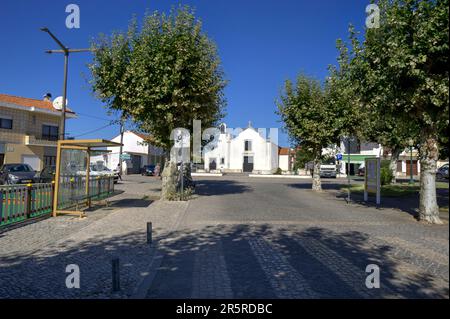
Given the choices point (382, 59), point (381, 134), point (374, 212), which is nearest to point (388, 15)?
point (382, 59)

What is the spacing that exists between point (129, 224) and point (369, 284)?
7.19 m

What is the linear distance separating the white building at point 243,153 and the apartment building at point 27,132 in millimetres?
33391

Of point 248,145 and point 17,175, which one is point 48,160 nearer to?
point 17,175

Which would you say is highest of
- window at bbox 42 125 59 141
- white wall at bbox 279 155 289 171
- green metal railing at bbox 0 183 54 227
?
window at bbox 42 125 59 141

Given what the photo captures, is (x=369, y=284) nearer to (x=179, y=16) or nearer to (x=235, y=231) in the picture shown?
(x=235, y=231)

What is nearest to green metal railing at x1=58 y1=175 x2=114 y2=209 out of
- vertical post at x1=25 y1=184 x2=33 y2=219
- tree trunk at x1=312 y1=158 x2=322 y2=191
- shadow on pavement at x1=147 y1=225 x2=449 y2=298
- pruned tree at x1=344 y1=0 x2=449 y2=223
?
vertical post at x1=25 y1=184 x2=33 y2=219

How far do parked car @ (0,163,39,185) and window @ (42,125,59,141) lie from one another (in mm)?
14595

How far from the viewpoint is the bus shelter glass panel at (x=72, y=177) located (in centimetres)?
1169

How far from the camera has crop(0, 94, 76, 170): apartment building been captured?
32125 millimetres

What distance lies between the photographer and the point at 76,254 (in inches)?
266

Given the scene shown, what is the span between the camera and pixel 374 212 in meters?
12.9

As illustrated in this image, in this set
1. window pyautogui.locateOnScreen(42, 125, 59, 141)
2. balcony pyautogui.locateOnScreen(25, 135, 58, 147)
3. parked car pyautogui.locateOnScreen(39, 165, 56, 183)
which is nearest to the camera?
parked car pyautogui.locateOnScreen(39, 165, 56, 183)

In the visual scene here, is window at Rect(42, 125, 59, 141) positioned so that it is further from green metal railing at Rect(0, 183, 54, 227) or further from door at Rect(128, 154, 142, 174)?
green metal railing at Rect(0, 183, 54, 227)

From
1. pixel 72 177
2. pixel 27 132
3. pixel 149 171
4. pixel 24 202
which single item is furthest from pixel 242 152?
pixel 24 202
